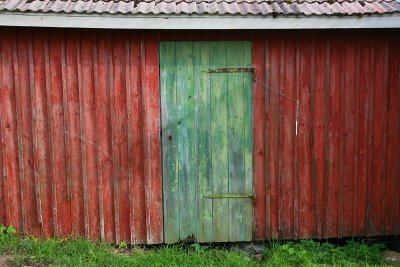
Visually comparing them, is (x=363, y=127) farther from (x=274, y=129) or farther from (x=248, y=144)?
(x=248, y=144)

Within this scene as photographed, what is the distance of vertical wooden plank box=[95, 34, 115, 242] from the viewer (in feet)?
22.1

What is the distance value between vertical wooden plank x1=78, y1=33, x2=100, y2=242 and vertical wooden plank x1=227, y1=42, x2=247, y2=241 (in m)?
1.71

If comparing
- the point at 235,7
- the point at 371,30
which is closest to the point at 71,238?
the point at 235,7

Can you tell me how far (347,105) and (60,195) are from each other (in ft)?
12.7

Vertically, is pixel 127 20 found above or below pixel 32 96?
above

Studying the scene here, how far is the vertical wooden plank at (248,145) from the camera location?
6840 millimetres

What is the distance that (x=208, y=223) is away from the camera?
7059 mm

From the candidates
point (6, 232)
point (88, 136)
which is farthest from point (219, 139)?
point (6, 232)

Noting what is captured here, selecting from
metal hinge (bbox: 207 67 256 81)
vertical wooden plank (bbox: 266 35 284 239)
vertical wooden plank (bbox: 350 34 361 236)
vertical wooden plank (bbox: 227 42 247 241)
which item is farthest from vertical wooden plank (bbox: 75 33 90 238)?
vertical wooden plank (bbox: 350 34 361 236)

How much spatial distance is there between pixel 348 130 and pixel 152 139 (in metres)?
2.55

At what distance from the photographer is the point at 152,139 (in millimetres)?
6883

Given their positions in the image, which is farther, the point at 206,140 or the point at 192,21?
the point at 206,140

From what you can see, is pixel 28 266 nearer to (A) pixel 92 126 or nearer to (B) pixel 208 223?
(A) pixel 92 126

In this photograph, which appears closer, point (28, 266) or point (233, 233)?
point (28, 266)
